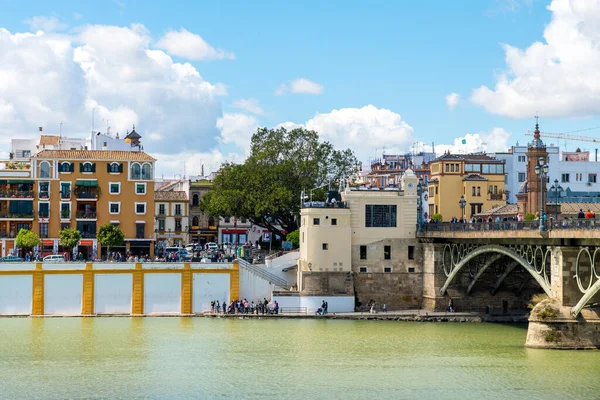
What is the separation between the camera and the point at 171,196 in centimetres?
10944

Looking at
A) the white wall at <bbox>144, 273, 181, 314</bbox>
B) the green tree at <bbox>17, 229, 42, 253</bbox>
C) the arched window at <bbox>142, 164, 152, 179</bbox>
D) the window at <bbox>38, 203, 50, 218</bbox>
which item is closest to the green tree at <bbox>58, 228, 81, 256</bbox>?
the green tree at <bbox>17, 229, 42, 253</bbox>

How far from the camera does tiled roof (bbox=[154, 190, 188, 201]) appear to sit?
109m

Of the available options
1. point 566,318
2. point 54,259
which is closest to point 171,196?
point 54,259

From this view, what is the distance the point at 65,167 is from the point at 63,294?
1765 centimetres

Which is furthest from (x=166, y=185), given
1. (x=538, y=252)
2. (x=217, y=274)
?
(x=538, y=252)

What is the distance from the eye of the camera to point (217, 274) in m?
73.4

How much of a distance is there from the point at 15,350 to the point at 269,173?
121 ft

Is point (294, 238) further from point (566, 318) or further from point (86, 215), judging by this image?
point (566, 318)

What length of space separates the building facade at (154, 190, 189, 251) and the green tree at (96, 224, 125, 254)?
22194 mm

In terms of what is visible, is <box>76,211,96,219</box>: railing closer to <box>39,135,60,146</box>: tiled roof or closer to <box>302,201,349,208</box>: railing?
<box>302,201,349,208</box>: railing

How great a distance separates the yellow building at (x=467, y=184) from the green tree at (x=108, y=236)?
41605mm

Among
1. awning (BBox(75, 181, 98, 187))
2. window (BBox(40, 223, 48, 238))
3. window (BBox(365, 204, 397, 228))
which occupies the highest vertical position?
awning (BBox(75, 181, 98, 187))

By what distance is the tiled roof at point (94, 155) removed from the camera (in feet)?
284

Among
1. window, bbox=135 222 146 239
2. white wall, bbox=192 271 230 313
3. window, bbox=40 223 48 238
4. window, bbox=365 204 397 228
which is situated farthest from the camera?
window, bbox=135 222 146 239
